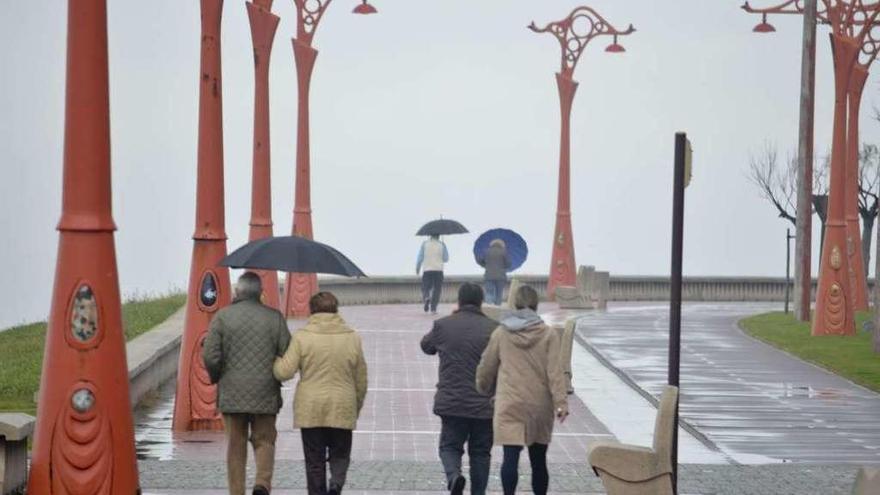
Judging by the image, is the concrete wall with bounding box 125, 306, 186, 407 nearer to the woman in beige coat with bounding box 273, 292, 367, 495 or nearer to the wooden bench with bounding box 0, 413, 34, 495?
the wooden bench with bounding box 0, 413, 34, 495

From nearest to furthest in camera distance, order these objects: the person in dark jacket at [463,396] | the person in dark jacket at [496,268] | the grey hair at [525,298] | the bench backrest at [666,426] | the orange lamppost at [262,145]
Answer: the bench backrest at [666,426] → the grey hair at [525,298] → the person in dark jacket at [463,396] → the orange lamppost at [262,145] → the person in dark jacket at [496,268]

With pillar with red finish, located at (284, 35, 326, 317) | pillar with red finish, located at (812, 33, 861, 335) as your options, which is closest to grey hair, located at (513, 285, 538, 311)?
pillar with red finish, located at (812, 33, 861, 335)

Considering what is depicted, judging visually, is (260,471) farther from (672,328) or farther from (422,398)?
(422,398)

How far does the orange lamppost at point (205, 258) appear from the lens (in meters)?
20.7

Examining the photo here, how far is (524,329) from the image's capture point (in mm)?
15016

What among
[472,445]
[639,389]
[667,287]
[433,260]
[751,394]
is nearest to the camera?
[472,445]

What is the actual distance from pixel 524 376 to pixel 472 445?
890mm

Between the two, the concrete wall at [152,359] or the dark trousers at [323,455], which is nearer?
the dark trousers at [323,455]

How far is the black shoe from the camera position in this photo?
1526 centimetres

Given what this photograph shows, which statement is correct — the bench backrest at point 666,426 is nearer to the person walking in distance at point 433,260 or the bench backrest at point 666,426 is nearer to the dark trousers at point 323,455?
the dark trousers at point 323,455

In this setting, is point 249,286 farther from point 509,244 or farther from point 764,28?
point 764,28

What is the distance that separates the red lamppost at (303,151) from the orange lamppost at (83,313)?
2343 cm

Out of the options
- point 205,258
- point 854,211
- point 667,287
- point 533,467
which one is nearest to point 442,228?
point 854,211

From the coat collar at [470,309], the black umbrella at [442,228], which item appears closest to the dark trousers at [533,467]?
the coat collar at [470,309]
